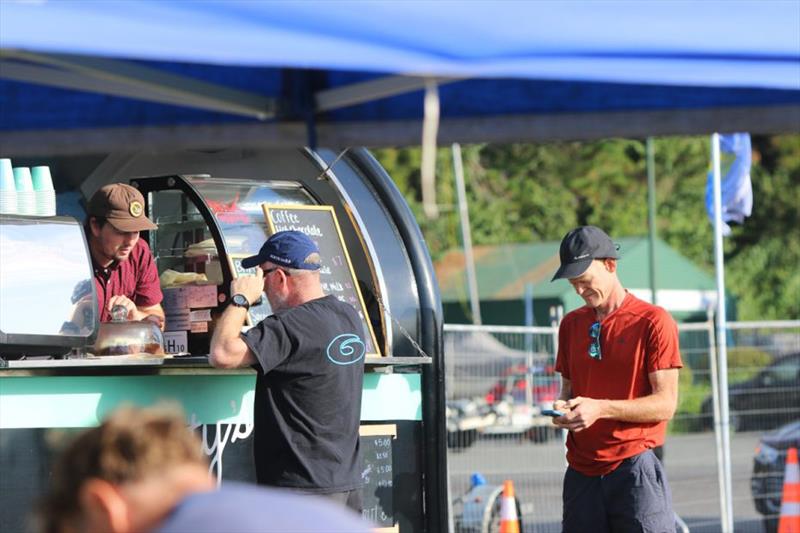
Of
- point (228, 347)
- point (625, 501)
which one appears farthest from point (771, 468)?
point (228, 347)

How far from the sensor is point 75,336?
17.0 ft

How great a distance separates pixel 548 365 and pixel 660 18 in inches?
352

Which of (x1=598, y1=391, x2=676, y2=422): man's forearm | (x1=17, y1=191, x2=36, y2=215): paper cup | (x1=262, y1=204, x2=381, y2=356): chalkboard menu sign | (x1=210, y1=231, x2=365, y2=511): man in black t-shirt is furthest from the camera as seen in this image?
(x1=262, y1=204, x2=381, y2=356): chalkboard menu sign

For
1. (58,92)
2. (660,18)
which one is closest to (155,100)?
(58,92)

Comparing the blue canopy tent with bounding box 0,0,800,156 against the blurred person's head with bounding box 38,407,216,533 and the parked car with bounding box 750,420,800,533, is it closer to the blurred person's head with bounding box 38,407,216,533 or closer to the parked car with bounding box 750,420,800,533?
the blurred person's head with bounding box 38,407,216,533

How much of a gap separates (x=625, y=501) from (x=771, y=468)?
679cm

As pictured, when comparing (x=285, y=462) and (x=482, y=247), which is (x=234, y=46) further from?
(x=482, y=247)

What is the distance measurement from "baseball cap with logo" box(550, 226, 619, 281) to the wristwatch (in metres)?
1.30

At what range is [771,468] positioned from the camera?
39.0 feet

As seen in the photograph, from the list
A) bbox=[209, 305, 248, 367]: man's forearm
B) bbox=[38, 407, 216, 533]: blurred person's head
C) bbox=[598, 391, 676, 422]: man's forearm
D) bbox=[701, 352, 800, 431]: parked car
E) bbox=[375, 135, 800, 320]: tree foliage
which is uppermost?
bbox=[375, 135, 800, 320]: tree foliage

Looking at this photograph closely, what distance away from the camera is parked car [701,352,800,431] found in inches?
495

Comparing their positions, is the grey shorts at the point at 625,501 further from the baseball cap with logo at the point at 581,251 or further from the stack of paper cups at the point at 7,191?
the stack of paper cups at the point at 7,191

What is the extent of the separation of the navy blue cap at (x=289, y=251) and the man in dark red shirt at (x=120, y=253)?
26.0 inches

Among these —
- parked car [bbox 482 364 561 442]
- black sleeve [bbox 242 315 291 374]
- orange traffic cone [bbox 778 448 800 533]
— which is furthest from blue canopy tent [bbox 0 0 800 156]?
parked car [bbox 482 364 561 442]
